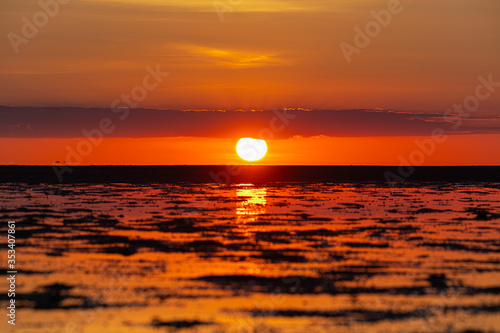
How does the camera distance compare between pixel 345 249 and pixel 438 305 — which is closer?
pixel 438 305

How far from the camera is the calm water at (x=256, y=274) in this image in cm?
1802

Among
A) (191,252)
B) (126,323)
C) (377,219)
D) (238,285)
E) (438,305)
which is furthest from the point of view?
(377,219)

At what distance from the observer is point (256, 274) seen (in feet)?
78.1

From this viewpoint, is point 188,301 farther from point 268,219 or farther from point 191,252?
point 268,219

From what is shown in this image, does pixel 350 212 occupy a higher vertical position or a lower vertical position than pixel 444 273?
higher

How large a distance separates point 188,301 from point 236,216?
25833mm

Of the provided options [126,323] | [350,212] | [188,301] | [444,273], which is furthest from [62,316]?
[350,212]

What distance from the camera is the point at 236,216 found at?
45594mm

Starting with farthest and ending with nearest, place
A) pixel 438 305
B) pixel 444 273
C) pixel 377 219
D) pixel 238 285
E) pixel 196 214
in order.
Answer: pixel 196 214 → pixel 377 219 → pixel 444 273 → pixel 238 285 → pixel 438 305

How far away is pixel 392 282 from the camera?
2233 cm

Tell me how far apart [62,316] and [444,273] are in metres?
12.9

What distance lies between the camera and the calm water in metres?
18.0

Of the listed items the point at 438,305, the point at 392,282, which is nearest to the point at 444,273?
the point at 392,282

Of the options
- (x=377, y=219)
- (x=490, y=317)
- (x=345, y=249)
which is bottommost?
(x=490, y=317)
